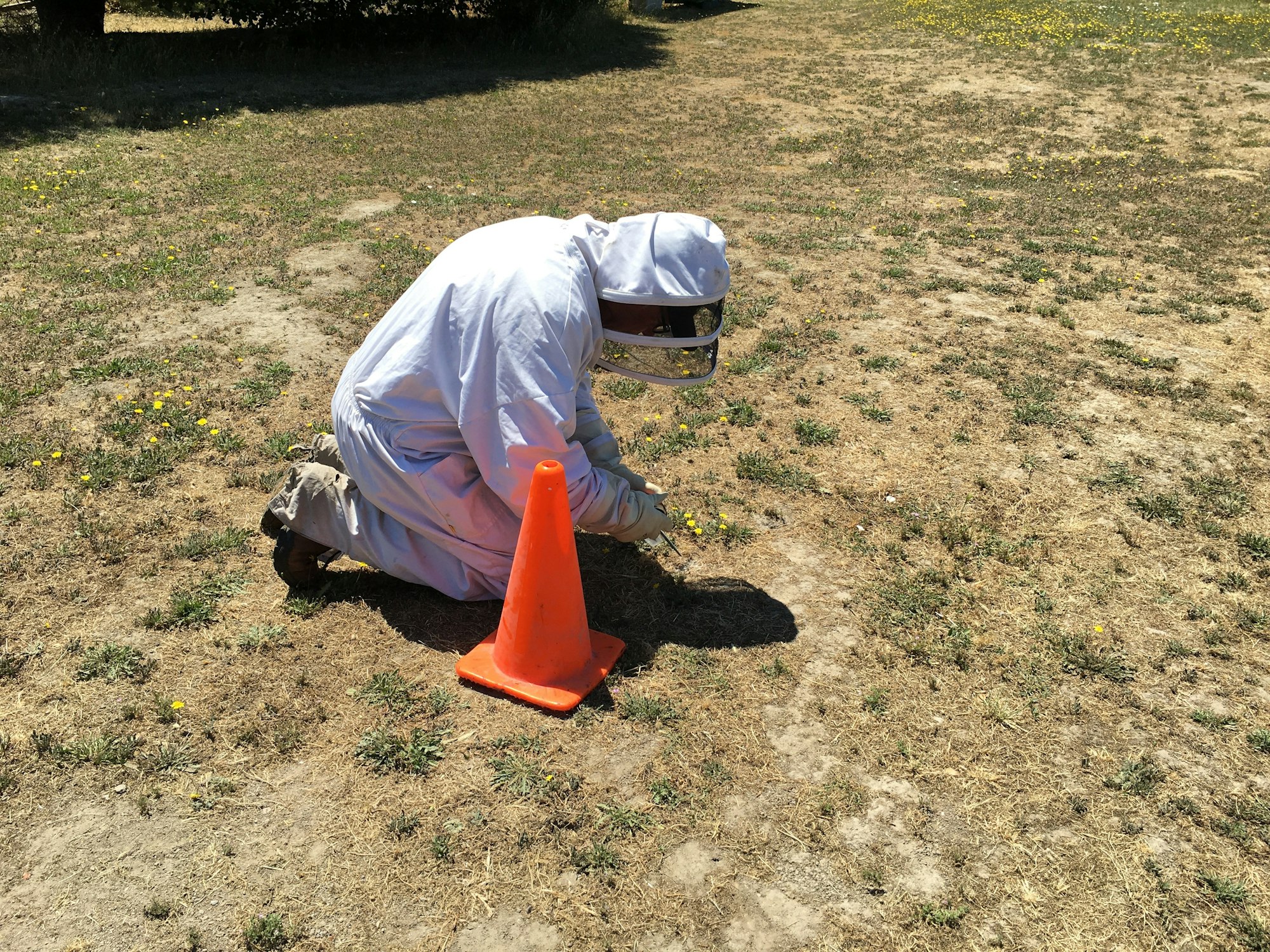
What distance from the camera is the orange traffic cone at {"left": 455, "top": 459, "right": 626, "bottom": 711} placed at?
11.2ft

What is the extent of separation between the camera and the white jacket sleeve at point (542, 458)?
3.38m

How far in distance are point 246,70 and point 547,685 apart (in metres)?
14.6

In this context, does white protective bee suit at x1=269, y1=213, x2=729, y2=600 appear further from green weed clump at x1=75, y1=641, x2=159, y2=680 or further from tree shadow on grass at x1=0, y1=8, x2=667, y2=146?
tree shadow on grass at x1=0, y1=8, x2=667, y2=146

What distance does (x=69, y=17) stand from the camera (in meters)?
15.2

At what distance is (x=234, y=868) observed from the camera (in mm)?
2871

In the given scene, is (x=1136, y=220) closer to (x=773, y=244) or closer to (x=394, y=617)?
(x=773, y=244)

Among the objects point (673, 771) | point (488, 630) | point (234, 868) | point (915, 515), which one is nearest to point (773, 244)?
point (915, 515)

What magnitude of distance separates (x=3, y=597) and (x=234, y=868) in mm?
1965

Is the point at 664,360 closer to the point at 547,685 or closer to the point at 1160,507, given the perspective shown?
the point at 547,685

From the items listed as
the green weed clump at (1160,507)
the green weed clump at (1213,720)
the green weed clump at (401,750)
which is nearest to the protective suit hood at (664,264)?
the green weed clump at (401,750)

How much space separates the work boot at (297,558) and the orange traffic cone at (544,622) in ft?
2.86

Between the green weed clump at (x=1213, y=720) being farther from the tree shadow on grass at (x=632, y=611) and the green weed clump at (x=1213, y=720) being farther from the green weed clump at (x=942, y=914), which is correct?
the tree shadow on grass at (x=632, y=611)

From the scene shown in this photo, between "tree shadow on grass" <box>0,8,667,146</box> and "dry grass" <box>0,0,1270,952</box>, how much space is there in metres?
2.97

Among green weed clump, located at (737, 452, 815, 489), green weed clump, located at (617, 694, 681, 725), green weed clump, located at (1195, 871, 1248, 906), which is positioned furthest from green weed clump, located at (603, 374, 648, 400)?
green weed clump, located at (1195, 871, 1248, 906)
